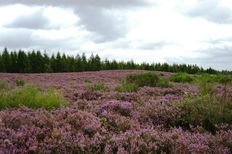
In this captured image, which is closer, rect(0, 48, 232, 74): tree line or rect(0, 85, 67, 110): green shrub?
rect(0, 85, 67, 110): green shrub

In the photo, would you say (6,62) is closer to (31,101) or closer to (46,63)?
(46,63)

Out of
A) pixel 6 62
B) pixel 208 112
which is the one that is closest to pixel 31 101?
pixel 208 112

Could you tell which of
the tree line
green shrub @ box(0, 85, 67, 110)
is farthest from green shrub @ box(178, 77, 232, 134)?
the tree line

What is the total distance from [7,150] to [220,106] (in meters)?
4.60

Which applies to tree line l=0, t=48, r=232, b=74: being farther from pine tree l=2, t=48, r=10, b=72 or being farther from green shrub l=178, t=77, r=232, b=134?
green shrub l=178, t=77, r=232, b=134

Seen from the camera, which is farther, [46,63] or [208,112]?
[46,63]

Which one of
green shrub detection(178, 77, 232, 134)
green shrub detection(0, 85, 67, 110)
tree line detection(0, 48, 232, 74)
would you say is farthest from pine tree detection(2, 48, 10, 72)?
green shrub detection(178, 77, 232, 134)

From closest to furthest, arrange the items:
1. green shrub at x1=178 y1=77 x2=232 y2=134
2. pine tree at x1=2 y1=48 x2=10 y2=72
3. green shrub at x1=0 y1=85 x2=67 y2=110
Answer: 1. green shrub at x1=178 y1=77 x2=232 y2=134
2. green shrub at x1=0 y1=85 x2=67 y2=110
3. pine tree at x1=2 y1=48 x2=10 y2=72

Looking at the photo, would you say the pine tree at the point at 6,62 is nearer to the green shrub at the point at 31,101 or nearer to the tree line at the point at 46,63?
the tree line at the point at 46,63

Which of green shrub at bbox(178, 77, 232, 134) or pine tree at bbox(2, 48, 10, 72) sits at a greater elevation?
pine tree at bbox(2, 48, 10, 72)

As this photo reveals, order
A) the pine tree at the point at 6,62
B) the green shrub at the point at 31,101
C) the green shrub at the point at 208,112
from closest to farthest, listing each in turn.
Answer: the green shrub at the point at 208,112
the green shrub at the point at 31,101
the pine tree at the point at 6,62

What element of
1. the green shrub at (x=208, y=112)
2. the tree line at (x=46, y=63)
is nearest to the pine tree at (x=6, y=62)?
the tree line at (x=46, y=63)

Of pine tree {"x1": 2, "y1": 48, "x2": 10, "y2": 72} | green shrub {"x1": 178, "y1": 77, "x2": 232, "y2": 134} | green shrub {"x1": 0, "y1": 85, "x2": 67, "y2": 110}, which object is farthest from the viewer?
pine tree {"x1": 2, "y1": 48, "x2": 10, "y2": 72}

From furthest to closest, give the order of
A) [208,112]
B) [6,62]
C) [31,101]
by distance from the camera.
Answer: [6,62] < [31,101] < [208,112]
